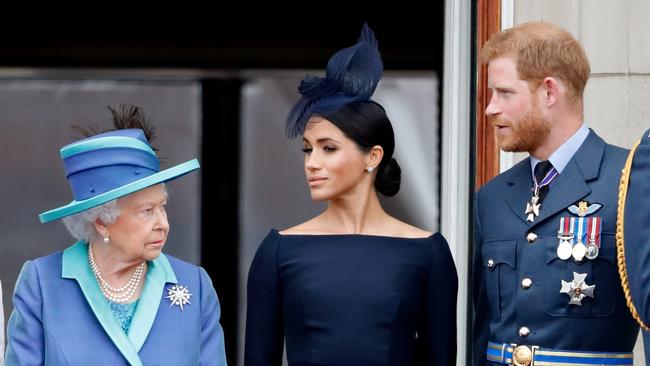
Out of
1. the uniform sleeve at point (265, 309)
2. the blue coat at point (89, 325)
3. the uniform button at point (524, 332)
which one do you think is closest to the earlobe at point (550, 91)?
the uniform button at point (524, 332)

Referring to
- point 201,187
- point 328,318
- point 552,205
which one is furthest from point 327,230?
point 201,187

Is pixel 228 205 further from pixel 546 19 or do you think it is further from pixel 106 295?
pixel 106 295

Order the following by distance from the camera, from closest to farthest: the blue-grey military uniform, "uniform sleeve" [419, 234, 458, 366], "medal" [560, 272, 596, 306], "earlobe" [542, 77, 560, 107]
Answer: the blue-grey military uniform, "medal" [560, 272, 596, 306], "earlobe" [542, 77, 560, 107], "uniform sleeve" [419, 234, 458, 366]

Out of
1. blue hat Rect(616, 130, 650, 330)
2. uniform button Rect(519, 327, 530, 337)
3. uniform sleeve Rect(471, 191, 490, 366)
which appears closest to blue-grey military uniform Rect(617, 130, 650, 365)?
blue hat Rect(616, 130, 650, 330)

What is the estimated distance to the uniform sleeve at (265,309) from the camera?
14.8ft

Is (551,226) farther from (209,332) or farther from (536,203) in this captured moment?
(209,332)

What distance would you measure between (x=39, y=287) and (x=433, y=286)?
3.62 ft

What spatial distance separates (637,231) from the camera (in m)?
3.99

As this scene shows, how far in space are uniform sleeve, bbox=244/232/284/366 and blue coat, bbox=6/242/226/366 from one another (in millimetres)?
256

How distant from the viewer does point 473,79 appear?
18.7ft

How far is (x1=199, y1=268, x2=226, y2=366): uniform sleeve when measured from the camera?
4242 millimetres

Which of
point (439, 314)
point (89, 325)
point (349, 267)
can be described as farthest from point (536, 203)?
point (89, 325)

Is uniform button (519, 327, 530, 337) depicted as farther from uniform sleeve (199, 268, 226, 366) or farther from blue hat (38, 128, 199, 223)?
blue hat (38, 128, 199, 223)

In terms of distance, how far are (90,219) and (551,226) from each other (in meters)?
1.25
